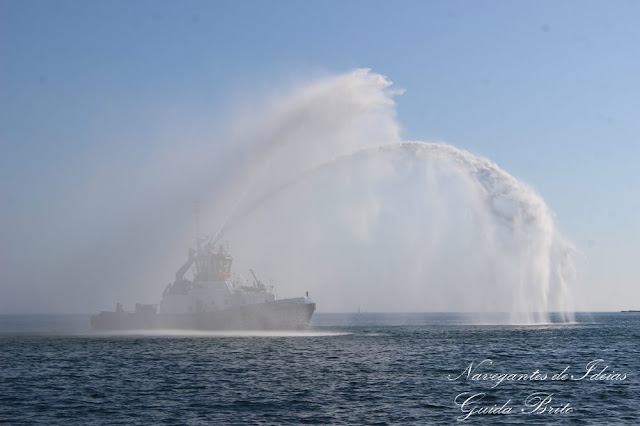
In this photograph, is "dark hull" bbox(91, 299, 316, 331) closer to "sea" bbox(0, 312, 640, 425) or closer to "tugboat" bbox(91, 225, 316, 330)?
"tugboat" bbox(91, 225, 316, 330)

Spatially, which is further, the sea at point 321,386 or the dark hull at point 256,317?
the dark hull at point 256,317

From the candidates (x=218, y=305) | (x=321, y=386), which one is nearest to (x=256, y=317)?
(x=218, y=305)

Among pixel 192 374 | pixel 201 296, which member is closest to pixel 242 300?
pixel 201 296

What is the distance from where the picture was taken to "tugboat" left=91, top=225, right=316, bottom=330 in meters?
100

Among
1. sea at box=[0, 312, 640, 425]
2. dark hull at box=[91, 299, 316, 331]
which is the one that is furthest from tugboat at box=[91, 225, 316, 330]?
sea at box=[0, 312, 640, 425]

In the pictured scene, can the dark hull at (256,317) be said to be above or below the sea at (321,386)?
above

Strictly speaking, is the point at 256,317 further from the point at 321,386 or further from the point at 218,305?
the point at 321,386

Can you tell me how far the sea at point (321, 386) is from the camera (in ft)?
105

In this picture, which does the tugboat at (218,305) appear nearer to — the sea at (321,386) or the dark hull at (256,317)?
the dark hull at (256,317)

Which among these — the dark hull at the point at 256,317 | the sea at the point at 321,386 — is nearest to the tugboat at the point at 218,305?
the dark hull at the point at 256,317

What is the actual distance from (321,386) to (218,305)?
208 feet

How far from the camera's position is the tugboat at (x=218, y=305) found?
330 ft

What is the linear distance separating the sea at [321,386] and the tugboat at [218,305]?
102 feet

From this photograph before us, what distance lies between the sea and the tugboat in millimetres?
31145
